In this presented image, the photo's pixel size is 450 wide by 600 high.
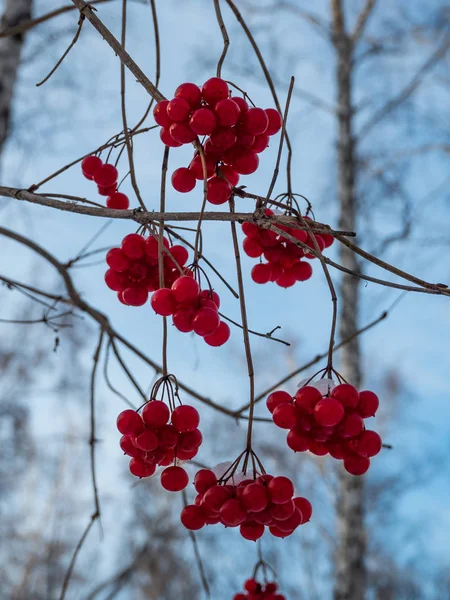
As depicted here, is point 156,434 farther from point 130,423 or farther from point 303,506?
point 303,506

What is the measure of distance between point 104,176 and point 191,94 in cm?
27

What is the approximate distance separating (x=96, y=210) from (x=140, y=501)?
281 inches

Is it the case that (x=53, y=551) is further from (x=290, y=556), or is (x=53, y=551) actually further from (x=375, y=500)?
(x=375, y=500)

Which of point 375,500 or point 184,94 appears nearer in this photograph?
point 184,94

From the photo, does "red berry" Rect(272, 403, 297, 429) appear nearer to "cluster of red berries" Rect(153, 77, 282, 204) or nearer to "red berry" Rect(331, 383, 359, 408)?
"red berry" Rect(331, 383, 359, 408)

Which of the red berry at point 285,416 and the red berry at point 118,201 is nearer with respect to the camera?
the red berry at point 285,416

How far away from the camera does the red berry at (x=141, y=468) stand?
0.54 m

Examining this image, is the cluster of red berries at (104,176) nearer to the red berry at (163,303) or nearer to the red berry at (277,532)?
the red berry at (163,303)

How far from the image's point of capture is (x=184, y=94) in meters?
0.59

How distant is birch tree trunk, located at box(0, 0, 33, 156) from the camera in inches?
82.7

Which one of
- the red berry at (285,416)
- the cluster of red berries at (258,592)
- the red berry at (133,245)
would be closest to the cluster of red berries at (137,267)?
the red berry at (133,245)

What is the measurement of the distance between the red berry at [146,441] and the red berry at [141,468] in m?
0.02

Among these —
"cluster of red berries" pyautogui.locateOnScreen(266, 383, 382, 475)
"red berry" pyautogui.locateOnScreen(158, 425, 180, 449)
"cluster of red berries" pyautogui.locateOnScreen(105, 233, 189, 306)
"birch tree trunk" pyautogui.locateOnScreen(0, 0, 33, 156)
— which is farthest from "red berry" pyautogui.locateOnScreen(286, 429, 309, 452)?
"birch tree trunk" pyautogui.locateOnScreen(0, 0, 33, 156)

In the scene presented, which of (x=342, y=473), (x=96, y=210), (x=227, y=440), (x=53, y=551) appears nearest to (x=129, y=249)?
(x=96, y=210)
